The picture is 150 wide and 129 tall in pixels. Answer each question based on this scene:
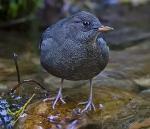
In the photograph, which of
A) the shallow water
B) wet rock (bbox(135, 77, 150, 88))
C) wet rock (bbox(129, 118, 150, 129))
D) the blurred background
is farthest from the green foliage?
wet rock (bbox(129, 118, 150, 129))

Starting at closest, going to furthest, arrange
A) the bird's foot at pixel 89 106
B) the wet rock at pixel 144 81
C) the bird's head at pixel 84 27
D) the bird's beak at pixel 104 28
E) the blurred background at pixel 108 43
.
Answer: the bird's beak at pixel 104 28 < the bird's head at pixel 84 27 < the bird's foot at pixel 89 106 < the blurred background at pixel 108 43 < the wet rock at pixel 144 81

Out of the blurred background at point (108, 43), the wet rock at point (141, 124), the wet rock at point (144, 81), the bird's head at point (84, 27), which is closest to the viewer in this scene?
the bird's head at point (84, 27)

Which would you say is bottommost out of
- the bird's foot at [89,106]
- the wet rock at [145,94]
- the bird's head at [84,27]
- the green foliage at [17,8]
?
the wet rock at [145,94]

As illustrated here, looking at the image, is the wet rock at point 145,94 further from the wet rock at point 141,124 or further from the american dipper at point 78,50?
the american dipper at point 78,50

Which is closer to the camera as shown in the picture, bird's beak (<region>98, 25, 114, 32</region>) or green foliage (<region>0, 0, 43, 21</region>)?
bird's beak (<region>98, 25, 114, 32</region>)

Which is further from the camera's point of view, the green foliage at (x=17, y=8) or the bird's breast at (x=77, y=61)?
the green foliage at (x=17, y=8)

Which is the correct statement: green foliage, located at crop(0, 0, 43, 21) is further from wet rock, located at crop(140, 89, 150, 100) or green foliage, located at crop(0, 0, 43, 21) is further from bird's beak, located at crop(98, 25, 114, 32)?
bird's beak, located at crop(98, 25, 114, 32)

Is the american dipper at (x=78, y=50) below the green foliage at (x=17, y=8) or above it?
above

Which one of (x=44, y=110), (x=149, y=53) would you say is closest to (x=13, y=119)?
(x=44, y=110)

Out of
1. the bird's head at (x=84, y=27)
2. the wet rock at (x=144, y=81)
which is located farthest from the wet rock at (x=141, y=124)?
the wet rock at (x=144, y=81)

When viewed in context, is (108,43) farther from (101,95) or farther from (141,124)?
(141,124)
